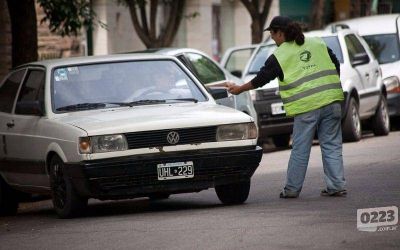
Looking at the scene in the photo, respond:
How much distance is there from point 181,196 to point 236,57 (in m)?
20.4

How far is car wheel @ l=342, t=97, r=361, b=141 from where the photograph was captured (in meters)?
21.4

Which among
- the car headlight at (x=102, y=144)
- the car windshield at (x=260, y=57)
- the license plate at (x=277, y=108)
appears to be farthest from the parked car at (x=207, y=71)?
the car headlight at (x=102, y=144)

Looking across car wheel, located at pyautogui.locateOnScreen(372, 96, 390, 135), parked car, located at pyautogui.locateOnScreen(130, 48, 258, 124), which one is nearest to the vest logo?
parked car, located at pyautogui.locateOnScreen(130, 48, 258, 124)

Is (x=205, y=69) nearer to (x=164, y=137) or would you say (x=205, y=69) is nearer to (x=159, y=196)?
(x=159, y=196)

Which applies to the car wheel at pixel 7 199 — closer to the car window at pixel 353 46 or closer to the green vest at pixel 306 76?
the green vest at pixel 306 76

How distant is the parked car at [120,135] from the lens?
1216cm

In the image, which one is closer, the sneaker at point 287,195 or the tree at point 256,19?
the sneaker at point 287,195

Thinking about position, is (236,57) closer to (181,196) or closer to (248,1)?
(248,1)

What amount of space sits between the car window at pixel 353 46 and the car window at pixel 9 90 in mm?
8528

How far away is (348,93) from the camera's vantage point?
2148cm

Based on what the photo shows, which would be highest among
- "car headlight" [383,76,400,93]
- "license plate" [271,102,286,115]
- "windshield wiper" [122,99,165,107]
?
"windshield wiper" [122,99,165,107]

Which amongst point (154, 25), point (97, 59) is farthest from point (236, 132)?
point (154, 25)

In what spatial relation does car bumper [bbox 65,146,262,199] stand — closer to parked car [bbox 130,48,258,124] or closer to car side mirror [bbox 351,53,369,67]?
parked car [bbox 130,48,258,124]

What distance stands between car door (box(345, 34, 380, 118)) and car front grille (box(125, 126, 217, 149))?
390 inches
